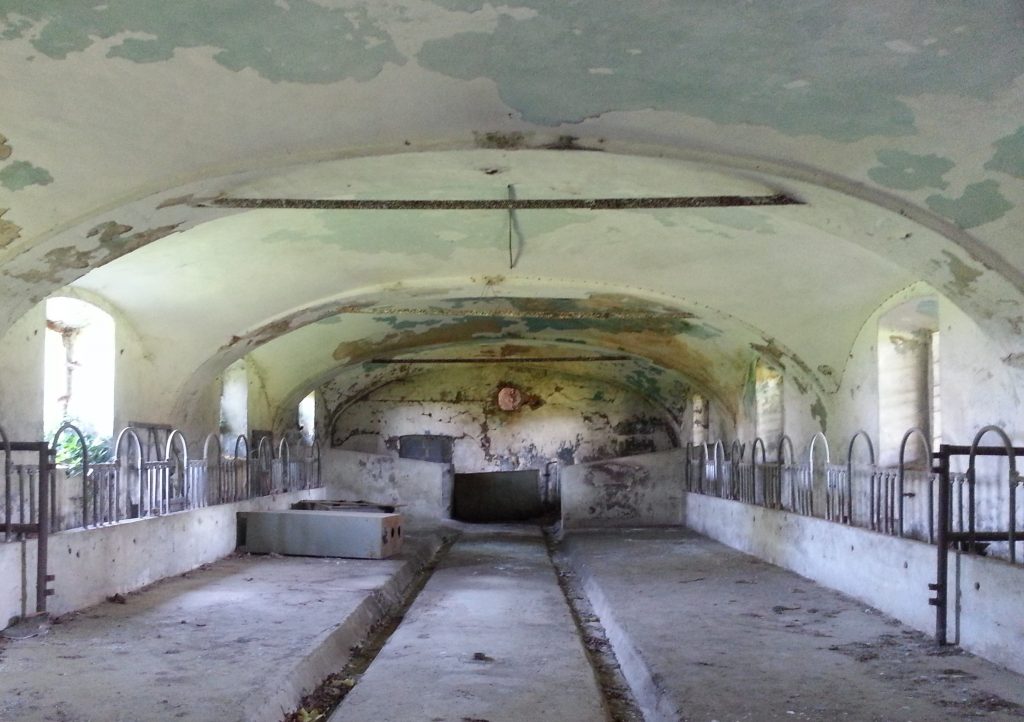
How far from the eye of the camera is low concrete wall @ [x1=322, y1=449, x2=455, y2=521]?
20891 millimetres

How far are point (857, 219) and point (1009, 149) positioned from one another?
1.26m

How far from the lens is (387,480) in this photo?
825 inches

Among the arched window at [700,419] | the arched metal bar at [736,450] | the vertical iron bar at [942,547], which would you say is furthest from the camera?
the arched window at [700,419]

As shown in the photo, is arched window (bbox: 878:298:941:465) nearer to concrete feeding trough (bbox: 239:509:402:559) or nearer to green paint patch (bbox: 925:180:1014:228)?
green paint patch (bbox: 925:180:1014:228)

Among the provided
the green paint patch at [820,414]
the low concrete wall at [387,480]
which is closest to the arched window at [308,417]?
the low concrete wall at [387,480]

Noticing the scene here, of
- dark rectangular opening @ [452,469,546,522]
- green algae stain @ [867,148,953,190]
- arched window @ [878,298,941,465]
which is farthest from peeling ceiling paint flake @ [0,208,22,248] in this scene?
dark rectangular opening @ [452,469,546,522]

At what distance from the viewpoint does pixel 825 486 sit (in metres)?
11.1

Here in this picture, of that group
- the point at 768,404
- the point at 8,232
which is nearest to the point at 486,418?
the point at 768,404

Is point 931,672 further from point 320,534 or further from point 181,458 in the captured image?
point 181,458

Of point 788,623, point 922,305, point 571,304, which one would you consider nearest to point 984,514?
point 788,623

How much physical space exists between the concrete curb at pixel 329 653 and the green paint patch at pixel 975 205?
15.0 feet

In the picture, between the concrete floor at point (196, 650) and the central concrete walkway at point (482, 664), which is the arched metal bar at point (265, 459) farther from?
the central concrete walkway at point (482, 664)

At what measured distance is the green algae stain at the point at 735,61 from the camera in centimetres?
433

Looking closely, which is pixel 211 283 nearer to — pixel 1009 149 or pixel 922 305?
pixel 922 305
